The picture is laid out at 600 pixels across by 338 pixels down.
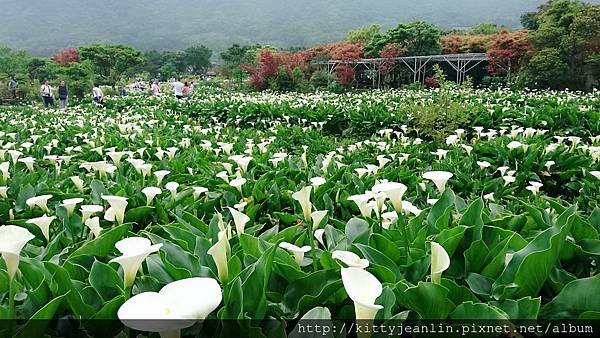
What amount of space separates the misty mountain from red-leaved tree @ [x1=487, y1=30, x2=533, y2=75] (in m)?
101

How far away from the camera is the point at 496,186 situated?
3525mm

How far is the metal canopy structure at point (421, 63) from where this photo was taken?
25703mm

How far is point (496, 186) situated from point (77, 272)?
2936 mm

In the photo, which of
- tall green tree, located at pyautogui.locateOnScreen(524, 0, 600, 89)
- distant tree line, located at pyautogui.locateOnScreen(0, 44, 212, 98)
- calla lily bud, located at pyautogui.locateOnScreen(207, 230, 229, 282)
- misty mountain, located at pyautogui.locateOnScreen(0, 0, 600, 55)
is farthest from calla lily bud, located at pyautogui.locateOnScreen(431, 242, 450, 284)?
misty mountain, located at pyautogui.locateOnScreen(0, 0, 600, 55)

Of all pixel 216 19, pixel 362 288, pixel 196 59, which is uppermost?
pixel 362 288

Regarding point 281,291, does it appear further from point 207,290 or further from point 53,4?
point 53,4

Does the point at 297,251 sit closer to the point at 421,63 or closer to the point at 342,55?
the point at 342,55

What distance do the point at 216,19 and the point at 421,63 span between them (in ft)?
473

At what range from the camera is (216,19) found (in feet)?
528

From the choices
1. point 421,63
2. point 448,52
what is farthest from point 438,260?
point 448,52

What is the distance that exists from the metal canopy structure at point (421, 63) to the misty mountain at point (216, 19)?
94722mm

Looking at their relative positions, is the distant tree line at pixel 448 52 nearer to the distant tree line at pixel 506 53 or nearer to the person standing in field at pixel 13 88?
the distant tree line at pixel 506 53

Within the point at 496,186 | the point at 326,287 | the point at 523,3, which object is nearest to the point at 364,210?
the point at 326,287

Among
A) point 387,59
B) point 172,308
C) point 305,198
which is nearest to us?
point 172,308
